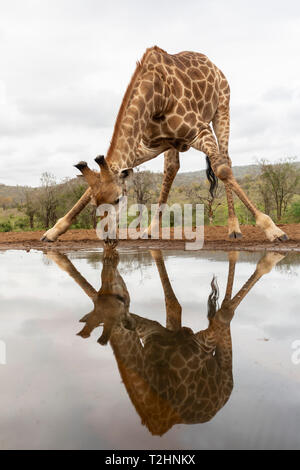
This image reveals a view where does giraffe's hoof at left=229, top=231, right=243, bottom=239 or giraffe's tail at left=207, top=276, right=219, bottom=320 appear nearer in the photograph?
giraffe's tail at left=207, top=276, right=219, bottom=320

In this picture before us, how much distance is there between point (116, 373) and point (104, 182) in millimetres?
3850

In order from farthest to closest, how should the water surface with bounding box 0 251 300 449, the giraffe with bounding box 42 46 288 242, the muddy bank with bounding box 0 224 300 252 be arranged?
the muddy bank with bounding box 0 224 300 252 → the giraffe with bounding box 42 46 288 242 → the water surface with bounding box 0 251 300 449

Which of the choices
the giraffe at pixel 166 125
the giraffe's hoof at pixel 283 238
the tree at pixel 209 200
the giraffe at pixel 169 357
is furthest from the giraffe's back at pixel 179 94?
the tree at pixel 209 200

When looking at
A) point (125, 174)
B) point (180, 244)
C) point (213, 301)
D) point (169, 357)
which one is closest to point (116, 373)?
point (169, 357)

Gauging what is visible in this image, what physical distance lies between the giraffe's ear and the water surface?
5.97 feet

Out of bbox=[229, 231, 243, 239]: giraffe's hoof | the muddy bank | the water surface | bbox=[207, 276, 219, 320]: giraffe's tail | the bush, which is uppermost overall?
the bush

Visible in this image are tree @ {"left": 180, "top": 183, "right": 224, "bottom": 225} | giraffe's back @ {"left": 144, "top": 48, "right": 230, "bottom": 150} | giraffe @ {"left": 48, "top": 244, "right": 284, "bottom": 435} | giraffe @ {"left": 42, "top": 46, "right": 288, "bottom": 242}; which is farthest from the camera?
tree @ {"left": 180, "top": 183, "right": 224, "bottom": 225}

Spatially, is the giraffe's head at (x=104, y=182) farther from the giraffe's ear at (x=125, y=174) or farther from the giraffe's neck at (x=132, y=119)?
the giraffe's neck at (x=132, y=119)

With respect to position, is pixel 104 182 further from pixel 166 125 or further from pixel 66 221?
pixel 66 221

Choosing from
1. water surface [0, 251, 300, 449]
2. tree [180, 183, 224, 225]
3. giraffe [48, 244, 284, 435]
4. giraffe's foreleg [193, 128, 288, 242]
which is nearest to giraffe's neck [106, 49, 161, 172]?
giraffe's foreleg [193, 128, 288, 242]

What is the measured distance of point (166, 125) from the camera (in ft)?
23.5

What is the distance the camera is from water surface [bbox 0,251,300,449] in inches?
62.0

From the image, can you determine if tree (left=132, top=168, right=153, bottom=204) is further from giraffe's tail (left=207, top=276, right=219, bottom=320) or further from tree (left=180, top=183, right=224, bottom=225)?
giraffe's tail (left=207, top=276, right=219, bottom=320)
